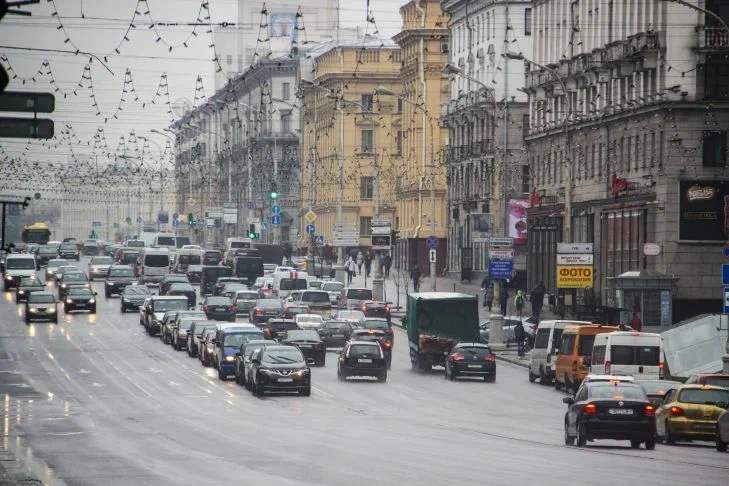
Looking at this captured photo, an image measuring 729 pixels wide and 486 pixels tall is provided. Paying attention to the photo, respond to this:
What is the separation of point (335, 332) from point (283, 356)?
2003 cm

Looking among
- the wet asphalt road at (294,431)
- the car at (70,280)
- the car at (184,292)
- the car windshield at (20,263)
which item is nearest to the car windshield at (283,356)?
the wet asphalt road at (294,431)

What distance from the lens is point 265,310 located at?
7831cm

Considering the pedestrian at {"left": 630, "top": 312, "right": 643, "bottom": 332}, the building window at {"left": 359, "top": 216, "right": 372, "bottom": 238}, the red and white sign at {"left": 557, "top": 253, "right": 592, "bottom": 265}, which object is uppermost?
the building window at {"left": 359, "top": 216, "right": 372, "bottom": 238}

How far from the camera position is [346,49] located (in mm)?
152500

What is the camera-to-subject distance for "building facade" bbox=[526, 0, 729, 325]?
238 feet

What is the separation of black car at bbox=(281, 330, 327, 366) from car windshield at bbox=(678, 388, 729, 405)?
2491 cm

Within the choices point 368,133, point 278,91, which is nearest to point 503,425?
point 368,133

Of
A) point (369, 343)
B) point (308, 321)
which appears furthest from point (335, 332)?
point (369, 343)

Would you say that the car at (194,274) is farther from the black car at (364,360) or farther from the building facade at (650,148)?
the black car at (364,360)

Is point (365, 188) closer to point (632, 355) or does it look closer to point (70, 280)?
point (70, 280)

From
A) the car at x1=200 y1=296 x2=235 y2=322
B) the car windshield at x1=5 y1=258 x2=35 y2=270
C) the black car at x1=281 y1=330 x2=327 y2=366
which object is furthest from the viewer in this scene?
the car windshield at x1=5 y1=258 x2=35 y2=270

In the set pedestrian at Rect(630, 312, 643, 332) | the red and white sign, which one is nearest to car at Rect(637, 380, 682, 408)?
pedestrian at Rect(630, 312, 643, 332)

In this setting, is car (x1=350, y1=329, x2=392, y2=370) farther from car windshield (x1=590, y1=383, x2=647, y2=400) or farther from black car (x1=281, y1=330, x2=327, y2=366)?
car windshield (x1=590, y1=383, x2=647, y2=400)

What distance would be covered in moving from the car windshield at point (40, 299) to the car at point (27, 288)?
10.7 m
